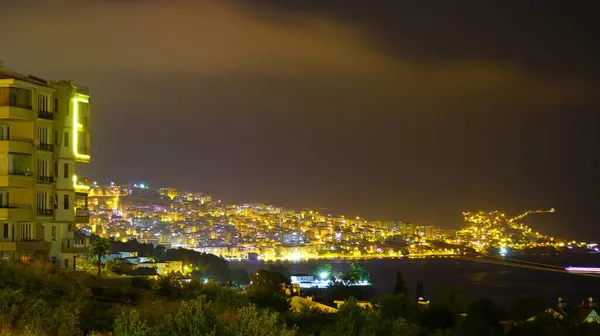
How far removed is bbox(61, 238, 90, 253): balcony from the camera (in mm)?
23297

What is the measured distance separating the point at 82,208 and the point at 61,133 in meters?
3.25

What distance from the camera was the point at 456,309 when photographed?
23.5 m

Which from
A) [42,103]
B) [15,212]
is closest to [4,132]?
[42,103]

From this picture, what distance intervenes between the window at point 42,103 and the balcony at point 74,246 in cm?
365

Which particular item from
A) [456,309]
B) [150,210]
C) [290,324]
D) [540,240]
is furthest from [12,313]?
[540,240]

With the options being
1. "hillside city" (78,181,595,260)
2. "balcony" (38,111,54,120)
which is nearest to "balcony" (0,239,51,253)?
"balcony" (38,111,54,120)

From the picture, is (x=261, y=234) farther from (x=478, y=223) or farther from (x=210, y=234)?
(x=478, y=223)

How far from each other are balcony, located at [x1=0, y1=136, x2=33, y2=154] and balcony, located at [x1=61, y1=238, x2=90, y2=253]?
3.00 metres

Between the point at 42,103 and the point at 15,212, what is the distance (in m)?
3.17

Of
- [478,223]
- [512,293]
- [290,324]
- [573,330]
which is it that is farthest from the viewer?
[478,223]

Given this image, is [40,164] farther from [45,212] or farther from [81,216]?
[81,216]

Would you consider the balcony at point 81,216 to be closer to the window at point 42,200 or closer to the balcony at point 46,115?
the window at point 42,200

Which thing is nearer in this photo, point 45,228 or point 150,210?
point 45,228

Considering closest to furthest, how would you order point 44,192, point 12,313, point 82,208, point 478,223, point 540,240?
point 12,313
point 44,192
point 82,208
point 478,223
point 540,240
